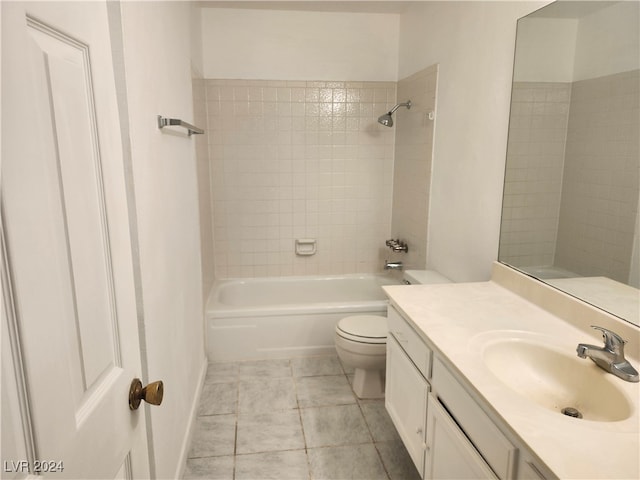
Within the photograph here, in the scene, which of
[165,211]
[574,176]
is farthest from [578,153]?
[165,211]

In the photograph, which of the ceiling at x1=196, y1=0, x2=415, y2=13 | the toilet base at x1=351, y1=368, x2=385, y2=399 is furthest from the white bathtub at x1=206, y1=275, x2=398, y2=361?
the ceiling at x1=196, y1=0, x2=415, y2=13

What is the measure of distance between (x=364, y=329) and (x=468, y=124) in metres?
1.32

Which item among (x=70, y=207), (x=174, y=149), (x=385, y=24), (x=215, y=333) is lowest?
(x=215, y=333)

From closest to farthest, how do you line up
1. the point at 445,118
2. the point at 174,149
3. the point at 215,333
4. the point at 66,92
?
the point at 66,92, the point at 174,149, the point at 445,118, the point at 215,333

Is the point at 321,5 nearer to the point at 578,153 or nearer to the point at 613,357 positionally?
the point at 578,153

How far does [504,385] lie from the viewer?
3.44ft

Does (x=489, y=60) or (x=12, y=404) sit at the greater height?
(x=489, y=60)

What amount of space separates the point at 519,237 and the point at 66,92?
1.76 meters

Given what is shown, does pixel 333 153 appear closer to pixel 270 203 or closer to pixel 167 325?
pixel 270 203

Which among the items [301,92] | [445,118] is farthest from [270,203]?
[445,118]

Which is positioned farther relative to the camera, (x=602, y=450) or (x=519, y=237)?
(x=519, y=237)

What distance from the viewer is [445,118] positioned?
8.09 ft

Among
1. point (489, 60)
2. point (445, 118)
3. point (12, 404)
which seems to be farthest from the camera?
point (445, 118)

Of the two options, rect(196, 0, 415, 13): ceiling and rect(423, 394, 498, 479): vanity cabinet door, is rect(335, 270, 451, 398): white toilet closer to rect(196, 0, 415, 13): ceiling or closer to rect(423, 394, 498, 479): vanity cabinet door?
rect(423, 394, 498, 479): vanity cabinet door
